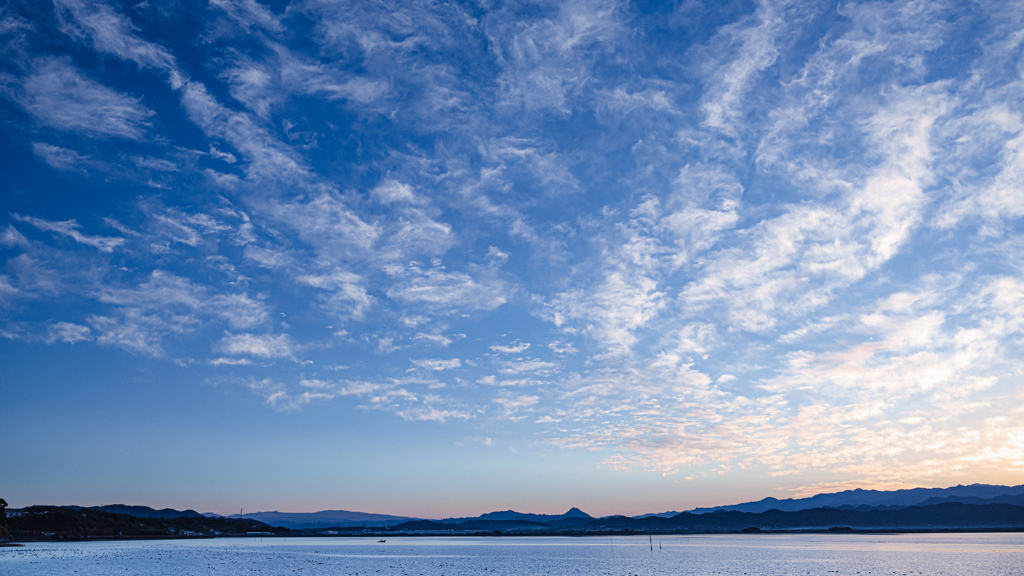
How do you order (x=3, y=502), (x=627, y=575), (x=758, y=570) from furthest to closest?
(x=3, y=502), (x=758, y=570), (x=627, y=575)

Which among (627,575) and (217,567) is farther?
(217,567)

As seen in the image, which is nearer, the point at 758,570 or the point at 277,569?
the point at 758,570

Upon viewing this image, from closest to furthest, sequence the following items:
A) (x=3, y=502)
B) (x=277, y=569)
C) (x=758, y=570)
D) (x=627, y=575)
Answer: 1. (x=627, y=575)
2. (x=758, y=570)
3. (x=277, y=569)
4. (x=3, y=502)

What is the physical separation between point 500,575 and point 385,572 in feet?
58.8

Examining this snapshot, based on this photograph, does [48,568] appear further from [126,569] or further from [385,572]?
[385,572]

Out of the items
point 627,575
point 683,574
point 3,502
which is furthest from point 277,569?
point 3,502

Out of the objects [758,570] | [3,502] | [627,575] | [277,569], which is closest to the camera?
[627,575]

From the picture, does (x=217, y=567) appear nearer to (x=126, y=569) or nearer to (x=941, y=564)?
(x=126, y=569)

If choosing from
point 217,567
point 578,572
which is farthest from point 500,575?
point 217,567

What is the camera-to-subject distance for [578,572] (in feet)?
298

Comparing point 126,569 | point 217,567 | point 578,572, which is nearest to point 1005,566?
point 578,572

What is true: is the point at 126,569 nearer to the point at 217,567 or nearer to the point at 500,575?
the point at 217,567

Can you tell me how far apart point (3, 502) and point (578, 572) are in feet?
627

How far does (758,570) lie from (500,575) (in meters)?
38.4
